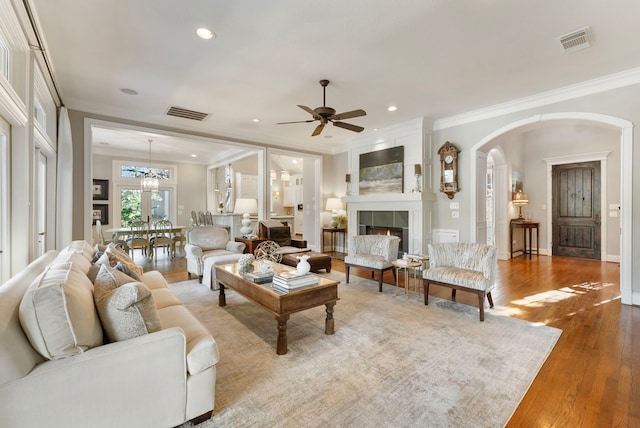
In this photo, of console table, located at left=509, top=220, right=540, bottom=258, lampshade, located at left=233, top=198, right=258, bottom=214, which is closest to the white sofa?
lampshade, located at left=233, top=198, right=258, bottom=214

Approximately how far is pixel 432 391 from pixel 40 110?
4.96 m

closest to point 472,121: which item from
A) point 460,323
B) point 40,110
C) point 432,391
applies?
point 460,323

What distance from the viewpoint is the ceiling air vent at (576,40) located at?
2794mm

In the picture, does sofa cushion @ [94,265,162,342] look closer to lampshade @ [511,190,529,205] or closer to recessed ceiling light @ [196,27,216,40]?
recessed ceiling light @ [196,27,216,40]

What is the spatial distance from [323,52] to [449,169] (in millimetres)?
3384

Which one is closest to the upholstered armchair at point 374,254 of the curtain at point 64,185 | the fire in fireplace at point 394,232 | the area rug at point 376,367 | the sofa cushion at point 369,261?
the sofa cushion at point 369,261

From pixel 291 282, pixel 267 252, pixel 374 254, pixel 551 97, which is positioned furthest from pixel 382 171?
pixel 291 282

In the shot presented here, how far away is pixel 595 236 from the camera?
673 centimetres

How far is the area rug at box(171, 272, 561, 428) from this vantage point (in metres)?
1.76

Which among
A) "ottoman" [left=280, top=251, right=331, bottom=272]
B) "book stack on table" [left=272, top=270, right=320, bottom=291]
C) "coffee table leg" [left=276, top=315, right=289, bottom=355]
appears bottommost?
"coffee table leg" [left=276, top=315, right=289, bottom=355]

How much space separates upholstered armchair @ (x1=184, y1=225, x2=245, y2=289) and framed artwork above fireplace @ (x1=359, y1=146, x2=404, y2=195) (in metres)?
2.97

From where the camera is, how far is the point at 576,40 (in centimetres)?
292

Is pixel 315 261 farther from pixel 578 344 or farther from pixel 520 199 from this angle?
pixel 520 199

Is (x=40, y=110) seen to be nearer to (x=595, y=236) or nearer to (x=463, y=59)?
(x=463, y=59)
